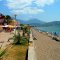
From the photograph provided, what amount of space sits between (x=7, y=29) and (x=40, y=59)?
110 ft

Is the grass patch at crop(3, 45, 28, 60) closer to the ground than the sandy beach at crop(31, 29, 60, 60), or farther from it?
farther from it

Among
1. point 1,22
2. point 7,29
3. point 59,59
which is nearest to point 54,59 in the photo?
point 59,59

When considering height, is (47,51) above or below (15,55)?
below

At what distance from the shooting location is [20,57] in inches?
531

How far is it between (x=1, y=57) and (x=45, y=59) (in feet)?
13.9

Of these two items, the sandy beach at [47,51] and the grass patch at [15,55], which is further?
the sandy beach at [47,51]

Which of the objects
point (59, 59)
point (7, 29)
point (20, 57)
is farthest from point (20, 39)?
point (7, 29)

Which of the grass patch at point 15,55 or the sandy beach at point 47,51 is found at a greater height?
the grass patch at point 15,55

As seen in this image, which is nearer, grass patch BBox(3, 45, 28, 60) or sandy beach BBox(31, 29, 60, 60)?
grass patch BBox(3, 45, 28, 60)

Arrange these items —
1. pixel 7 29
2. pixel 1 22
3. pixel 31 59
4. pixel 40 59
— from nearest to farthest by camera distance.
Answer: pixel 31 59
pixel 40 59
pixel 7 29
pixel 1 22

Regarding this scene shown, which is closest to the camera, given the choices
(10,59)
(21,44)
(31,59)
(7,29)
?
(31,59)

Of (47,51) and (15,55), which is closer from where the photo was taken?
(15,55)

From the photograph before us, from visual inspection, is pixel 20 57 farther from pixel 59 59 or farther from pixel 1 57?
pixel 59 59

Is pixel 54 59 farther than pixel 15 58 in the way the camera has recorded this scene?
Yes
